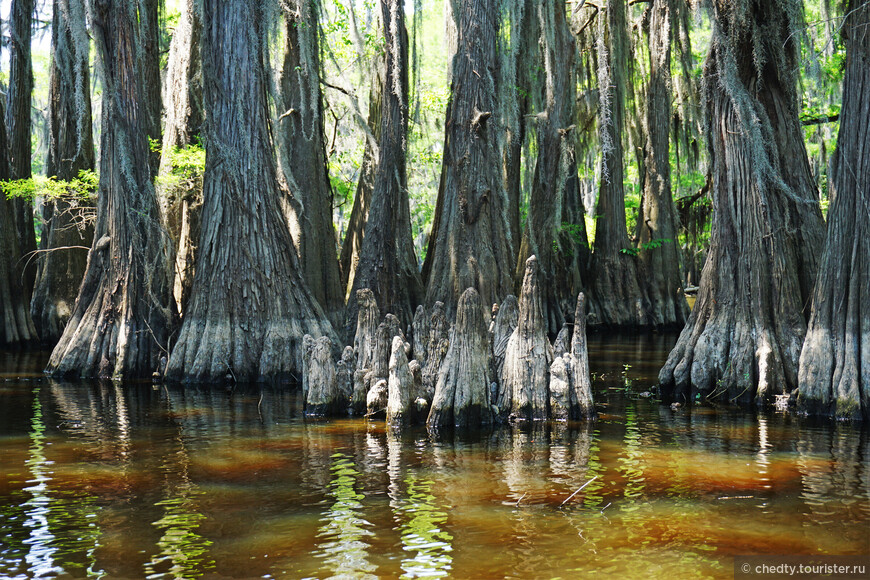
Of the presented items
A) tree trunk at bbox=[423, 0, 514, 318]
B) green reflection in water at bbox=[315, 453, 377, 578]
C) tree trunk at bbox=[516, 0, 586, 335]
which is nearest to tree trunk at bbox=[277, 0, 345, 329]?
tree trunk at bbox=[423, 0, 514, 318]

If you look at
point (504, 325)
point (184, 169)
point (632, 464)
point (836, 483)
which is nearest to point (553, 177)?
point (184, 169)

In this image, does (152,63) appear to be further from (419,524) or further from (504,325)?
(419,524)

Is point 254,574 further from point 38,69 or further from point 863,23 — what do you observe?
point 38,69

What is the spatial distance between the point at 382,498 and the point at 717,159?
22.7 feet

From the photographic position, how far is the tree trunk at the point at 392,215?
14242 millimetres

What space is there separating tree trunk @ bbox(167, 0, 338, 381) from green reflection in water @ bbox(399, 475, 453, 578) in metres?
6.16

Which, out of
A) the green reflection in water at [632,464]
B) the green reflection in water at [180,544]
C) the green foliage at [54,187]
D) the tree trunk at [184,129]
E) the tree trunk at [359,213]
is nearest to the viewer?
the green reflection in water at [180,544]

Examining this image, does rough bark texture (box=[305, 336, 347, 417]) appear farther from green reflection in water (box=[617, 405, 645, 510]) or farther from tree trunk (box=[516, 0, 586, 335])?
tree trunk (box=[516, 0, 586, 335])

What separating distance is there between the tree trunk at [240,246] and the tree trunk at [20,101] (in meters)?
8.09

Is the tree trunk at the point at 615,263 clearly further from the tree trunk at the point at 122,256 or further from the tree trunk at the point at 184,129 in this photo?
the tree trunk at the point at 122,256

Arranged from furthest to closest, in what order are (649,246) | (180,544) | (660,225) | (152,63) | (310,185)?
(660,225), (649,246), (310,185), (152,63), (180,544)

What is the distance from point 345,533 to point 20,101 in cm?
1691

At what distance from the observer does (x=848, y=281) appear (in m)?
8.73

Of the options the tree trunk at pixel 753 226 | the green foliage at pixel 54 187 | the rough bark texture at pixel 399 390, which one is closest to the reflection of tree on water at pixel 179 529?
the rough bark texture at pixel 399 390
